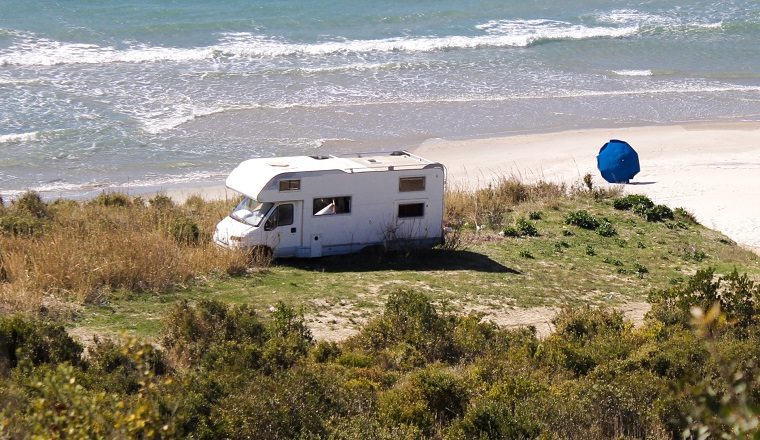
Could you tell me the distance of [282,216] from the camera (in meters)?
19.6

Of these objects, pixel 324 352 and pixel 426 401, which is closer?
pixel 426 401

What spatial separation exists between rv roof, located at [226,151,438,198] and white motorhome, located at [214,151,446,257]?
0.02m

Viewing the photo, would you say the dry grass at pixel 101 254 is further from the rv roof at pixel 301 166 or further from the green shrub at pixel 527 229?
the green shrub at pixel 527 229

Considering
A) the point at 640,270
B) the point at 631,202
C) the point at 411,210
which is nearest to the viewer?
the point at 640,270

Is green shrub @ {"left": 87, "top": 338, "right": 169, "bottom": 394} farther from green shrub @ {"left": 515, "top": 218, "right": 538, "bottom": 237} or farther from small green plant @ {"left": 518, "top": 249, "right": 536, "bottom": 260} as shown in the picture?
green shrub @ {"left": 515, "top": 218, "right": 538, "bottom": 237}

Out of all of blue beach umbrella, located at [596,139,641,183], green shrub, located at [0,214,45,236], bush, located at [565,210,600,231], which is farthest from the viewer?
blue beach umbrella, located at [596,139,641,183]

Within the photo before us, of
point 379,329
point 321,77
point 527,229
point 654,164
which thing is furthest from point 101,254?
point 321,77

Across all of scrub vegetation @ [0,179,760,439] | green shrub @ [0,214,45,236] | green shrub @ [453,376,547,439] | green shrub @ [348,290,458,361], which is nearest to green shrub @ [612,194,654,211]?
scrub vegetation @ [0,179,760,439]

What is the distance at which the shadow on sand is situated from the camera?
19.7 m

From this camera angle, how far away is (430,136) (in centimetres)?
3428

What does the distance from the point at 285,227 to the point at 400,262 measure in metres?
2.25

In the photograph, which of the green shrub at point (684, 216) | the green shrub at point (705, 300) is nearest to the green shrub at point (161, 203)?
the green shrub at point (705, 300)

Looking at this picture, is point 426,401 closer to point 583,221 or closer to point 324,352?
point 324,352

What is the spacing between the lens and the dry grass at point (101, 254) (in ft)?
53.2
